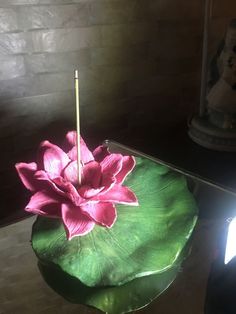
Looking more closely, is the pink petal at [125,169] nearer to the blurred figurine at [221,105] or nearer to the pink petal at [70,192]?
the pink petal at [70,192]

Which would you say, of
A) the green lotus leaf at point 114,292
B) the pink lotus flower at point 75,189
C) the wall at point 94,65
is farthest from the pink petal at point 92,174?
the wall at point 94,65

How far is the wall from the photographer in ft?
3.14

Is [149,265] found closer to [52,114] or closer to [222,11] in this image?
[52,114]

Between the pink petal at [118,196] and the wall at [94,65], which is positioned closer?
the pink petal at [118,196]

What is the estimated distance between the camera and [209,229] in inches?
27.5

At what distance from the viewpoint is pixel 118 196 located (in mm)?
540

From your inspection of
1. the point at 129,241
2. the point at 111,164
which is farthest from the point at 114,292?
the point at 111,164

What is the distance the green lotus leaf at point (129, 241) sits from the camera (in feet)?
1.63

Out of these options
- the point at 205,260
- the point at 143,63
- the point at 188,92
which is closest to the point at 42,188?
the point at 205,260

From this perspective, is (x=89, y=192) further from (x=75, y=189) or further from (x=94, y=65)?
(x=94, y=65)

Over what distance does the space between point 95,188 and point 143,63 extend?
663mm

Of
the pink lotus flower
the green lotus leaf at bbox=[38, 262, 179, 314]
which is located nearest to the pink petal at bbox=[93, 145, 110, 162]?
the pink lotus flower

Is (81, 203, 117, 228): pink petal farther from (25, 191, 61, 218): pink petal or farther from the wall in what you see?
the wall

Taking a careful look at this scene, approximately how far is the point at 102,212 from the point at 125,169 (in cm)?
8
